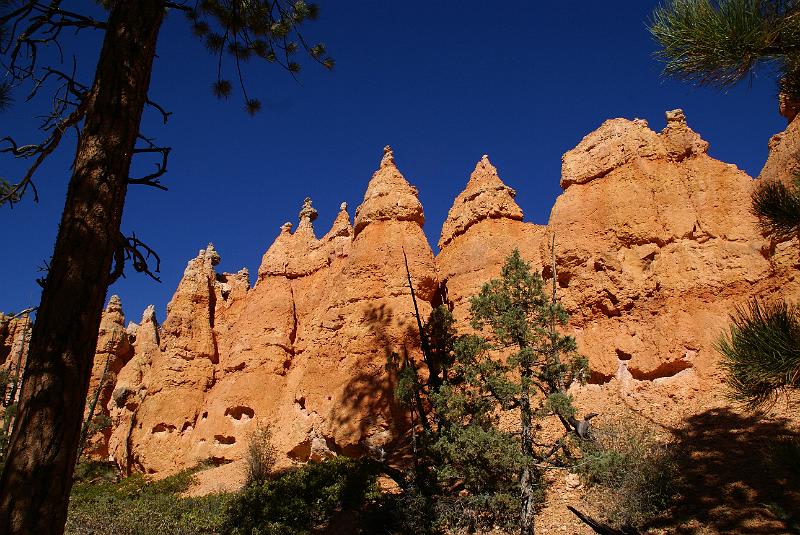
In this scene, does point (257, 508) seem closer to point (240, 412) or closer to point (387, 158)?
point (240, 412)

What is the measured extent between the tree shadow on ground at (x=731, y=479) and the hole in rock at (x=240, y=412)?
760 inches

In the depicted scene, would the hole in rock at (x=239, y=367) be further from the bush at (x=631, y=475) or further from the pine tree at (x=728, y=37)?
the pine tree at (x=728, y=37)

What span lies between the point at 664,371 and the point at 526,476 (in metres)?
7.91

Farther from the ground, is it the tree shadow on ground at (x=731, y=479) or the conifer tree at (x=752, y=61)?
the conifer tree at (x=752, y=61)

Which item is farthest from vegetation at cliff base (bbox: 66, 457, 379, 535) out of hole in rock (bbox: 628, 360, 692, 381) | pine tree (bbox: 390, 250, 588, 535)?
hole in rock (bbox: 628, 360, 692, 381)

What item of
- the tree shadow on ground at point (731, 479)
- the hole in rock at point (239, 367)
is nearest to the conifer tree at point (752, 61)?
the tree shadow on ground at point (731, 479)

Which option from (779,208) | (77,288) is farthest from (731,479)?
(77,288)

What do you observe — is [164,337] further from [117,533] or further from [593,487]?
[593,487]

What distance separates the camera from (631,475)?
40.7ft

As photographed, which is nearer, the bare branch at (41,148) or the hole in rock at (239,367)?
the bare branch at (41,148)

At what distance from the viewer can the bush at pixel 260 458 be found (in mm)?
20547

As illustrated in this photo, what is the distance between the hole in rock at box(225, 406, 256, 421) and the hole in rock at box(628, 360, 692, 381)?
18.0 meters

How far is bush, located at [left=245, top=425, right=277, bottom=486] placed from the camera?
20.5 meters

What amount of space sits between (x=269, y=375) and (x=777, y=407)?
21622 mm
